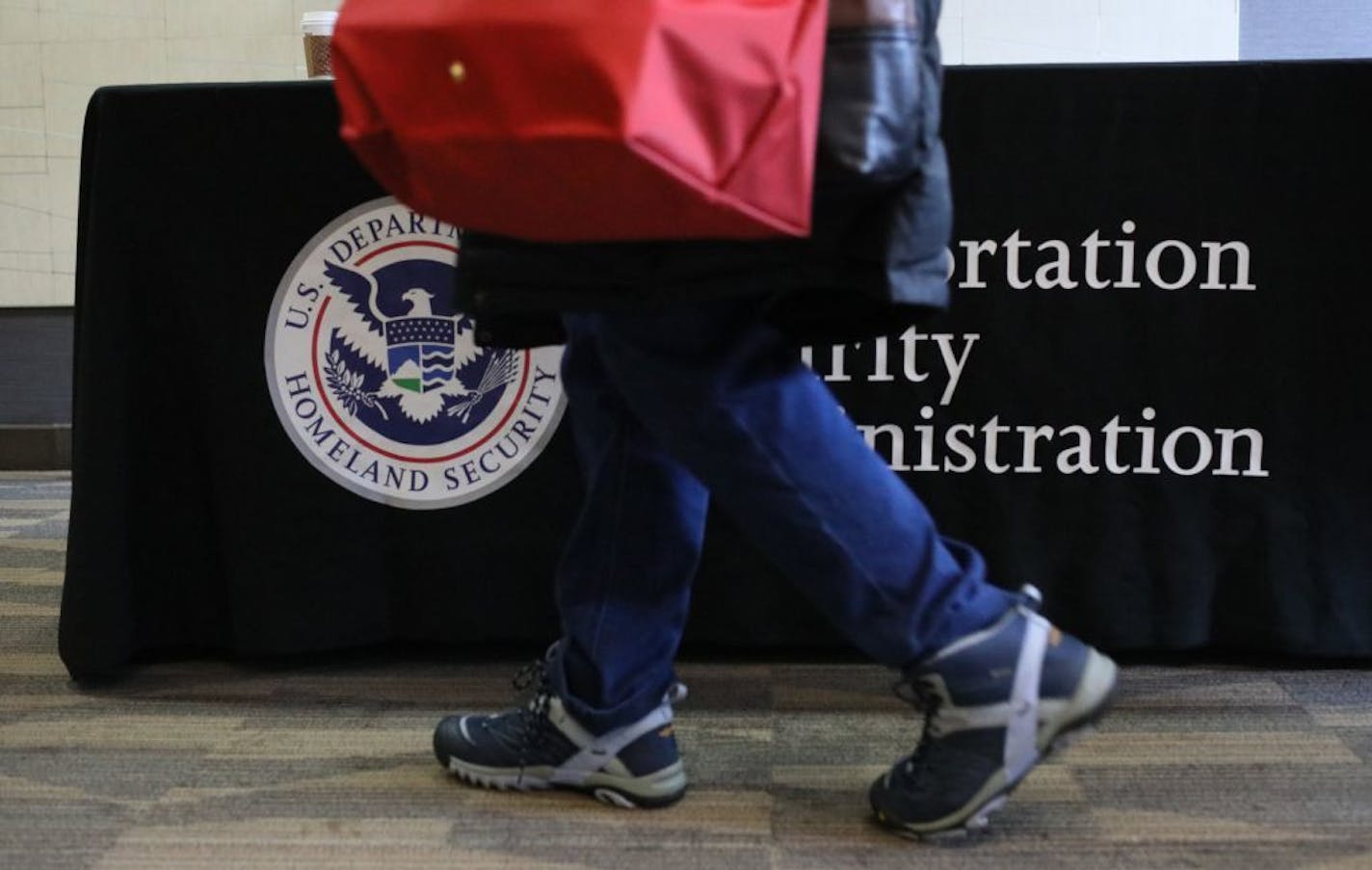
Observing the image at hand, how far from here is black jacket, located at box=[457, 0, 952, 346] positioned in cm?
73

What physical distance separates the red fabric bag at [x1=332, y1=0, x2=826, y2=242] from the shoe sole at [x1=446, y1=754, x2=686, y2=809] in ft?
1.65

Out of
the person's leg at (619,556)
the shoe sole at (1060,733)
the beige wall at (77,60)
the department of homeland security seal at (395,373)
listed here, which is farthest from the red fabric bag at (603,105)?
the beige wall at (77,60)

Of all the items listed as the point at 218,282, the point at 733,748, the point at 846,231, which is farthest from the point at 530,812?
the point at 218,282

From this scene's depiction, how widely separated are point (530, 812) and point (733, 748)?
214 millimetres

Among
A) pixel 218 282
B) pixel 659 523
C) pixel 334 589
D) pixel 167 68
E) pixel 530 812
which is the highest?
pixel 167 68

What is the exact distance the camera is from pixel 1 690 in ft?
4.55

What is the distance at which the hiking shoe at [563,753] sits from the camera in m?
1.05

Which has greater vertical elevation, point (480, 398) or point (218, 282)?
point (218, 282)

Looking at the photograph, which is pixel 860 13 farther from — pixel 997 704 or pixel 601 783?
pixel 601 783

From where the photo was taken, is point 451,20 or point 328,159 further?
point 328,159

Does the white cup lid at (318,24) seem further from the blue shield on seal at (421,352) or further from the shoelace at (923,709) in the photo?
the shoelace at (923,709)

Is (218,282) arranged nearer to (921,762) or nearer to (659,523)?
(659,523)

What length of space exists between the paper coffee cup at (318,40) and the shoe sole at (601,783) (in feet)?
2.82

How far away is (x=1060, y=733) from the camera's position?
3.06 feet
